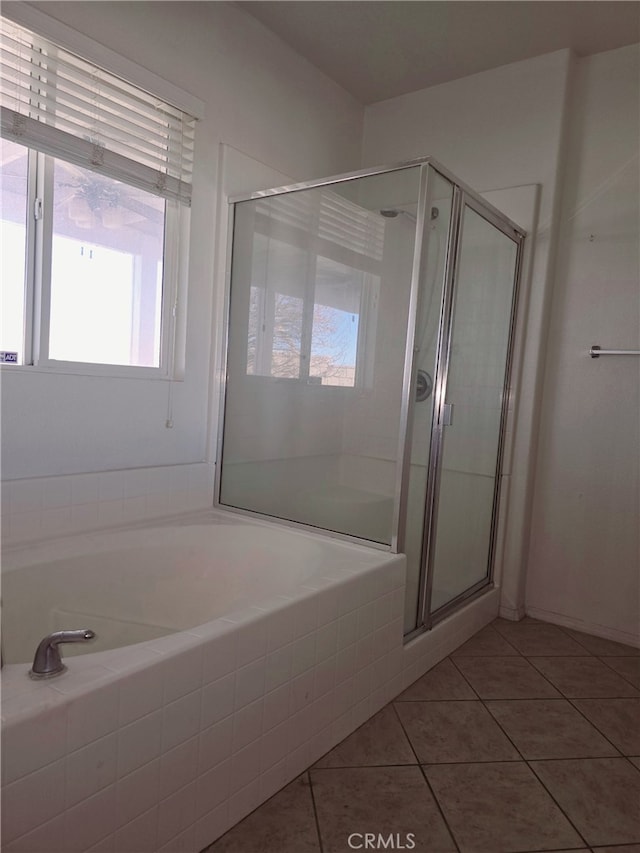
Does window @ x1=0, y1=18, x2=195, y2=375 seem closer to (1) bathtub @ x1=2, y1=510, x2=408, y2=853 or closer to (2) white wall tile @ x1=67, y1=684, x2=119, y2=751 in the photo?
(1) bathtub @ x1=2, y1=510, x2=408, y2=853

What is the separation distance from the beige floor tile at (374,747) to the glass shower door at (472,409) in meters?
0.57

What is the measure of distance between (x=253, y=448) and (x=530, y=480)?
4.44 feet

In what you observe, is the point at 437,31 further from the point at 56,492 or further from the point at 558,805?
the point at 558,805

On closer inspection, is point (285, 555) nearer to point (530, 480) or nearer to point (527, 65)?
point (530, 480)

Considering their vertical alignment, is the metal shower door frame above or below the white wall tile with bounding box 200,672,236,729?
above

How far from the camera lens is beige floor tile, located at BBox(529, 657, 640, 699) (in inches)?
88.5

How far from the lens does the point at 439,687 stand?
2193 millimetres

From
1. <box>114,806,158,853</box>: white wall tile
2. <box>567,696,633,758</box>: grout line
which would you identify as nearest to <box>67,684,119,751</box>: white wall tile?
<box>114,806,158,853</box>: white wall tile

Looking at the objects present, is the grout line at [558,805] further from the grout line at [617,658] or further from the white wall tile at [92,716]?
the white wall tile at [92,716]

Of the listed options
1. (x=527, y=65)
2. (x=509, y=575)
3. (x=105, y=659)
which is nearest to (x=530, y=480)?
(x=509, y=575)

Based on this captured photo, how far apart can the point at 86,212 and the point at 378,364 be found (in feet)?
3.83

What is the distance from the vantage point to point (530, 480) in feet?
9.39

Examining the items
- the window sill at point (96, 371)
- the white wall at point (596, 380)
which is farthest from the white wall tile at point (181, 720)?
the white wall at point (596, 380)

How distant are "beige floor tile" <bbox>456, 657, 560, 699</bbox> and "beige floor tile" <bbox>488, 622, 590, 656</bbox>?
0.48 feet
